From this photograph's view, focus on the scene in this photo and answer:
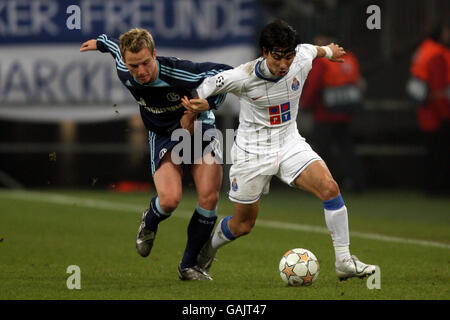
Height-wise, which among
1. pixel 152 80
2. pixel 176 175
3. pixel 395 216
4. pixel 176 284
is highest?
pixel 152 80

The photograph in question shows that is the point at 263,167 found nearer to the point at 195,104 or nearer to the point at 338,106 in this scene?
the point at 195,104

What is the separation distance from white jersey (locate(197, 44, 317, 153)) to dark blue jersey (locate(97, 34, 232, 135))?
0.12 metres

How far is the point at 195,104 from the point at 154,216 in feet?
3.37

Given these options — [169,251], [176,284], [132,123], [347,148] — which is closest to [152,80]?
[176,284]

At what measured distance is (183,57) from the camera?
14.7 m

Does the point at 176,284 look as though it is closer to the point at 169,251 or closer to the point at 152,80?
the point at 152,80

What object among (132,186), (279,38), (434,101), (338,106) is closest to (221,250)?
(279,38)

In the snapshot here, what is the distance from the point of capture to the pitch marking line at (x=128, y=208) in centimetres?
977

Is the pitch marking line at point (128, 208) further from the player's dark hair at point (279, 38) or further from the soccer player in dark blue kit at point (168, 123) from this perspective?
the player's dark hair at point (279, 38)

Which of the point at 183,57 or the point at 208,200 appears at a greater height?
the point at 183,57

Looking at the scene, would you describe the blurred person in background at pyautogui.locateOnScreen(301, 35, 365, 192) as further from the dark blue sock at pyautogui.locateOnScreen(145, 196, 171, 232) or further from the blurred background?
the dark blue sock at pyautogui.locateOnScreen(145, 196, 171, 232)

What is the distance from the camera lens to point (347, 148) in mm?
14227

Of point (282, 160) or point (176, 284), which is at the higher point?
point (282, 160)

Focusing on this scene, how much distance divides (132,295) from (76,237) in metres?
3.76
